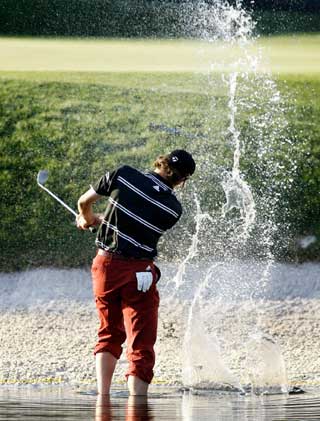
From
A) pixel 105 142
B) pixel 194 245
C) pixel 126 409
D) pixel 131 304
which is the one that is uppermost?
pixel 105 142

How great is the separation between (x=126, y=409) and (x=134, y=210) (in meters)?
1.15

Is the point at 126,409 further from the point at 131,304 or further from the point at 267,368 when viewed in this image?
the point at 267,368

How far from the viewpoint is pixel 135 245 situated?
7.77 metres

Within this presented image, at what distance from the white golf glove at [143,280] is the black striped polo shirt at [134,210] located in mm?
108

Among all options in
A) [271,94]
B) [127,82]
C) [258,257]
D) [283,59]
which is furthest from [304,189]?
[283,59]

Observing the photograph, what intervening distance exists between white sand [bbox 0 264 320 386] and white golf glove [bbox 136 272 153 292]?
54.4 inches

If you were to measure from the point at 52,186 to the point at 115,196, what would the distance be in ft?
14.4

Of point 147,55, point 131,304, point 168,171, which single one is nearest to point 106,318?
point 131,304

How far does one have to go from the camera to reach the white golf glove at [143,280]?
25.5ft

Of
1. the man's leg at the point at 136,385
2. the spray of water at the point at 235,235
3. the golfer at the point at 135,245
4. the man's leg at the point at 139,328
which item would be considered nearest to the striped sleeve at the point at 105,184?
the golfer at the point at 135,245

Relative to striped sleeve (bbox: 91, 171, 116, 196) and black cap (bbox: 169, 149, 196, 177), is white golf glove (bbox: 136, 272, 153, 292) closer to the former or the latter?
striped sleeve (bbox: 91, 171, 116, 196)

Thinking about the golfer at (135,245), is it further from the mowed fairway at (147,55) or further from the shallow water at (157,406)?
the mowed fairway at (147,55)

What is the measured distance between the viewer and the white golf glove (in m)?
7.77

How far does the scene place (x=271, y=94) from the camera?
46.4 feet
